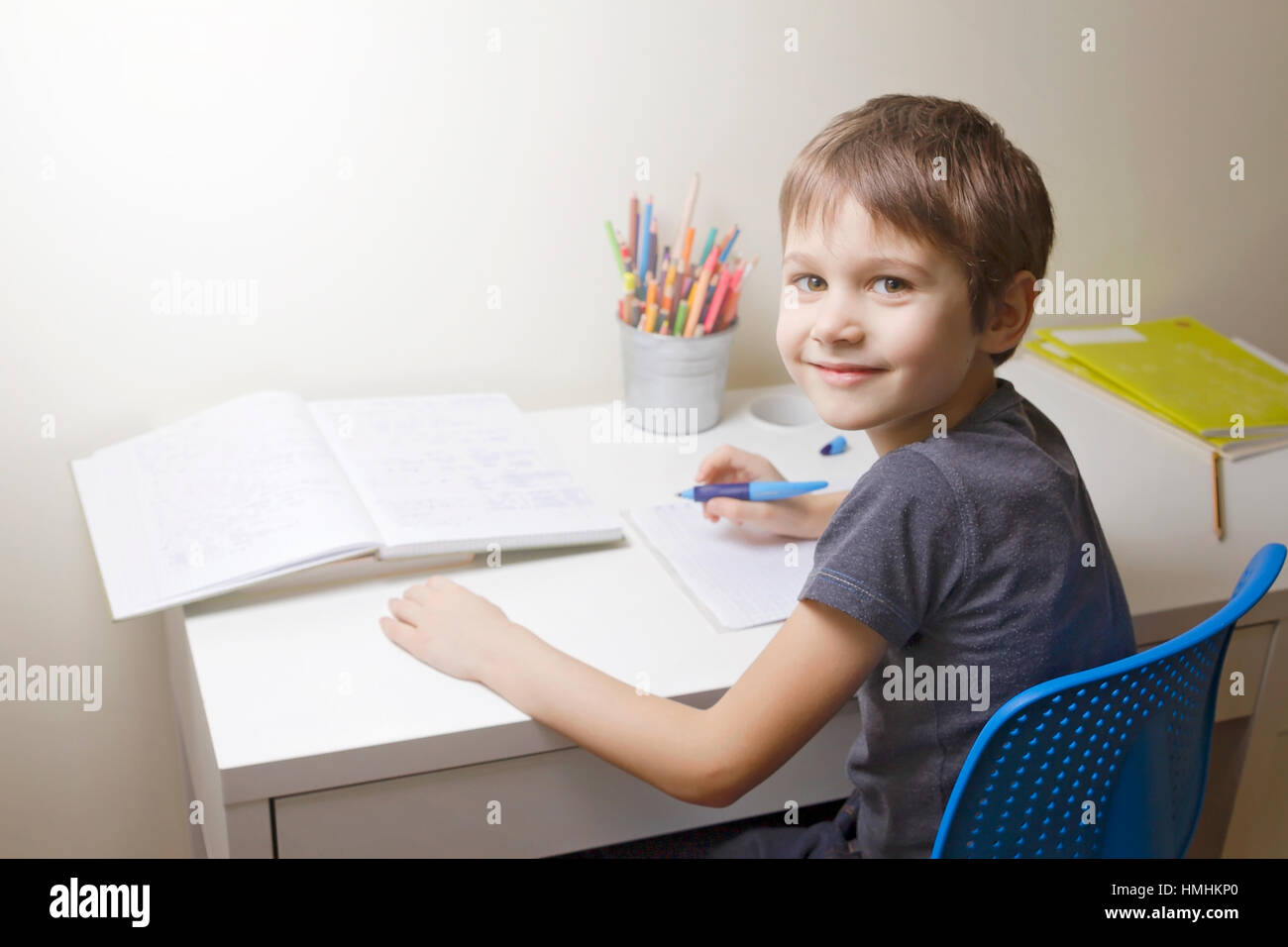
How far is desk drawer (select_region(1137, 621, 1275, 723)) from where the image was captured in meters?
1.08

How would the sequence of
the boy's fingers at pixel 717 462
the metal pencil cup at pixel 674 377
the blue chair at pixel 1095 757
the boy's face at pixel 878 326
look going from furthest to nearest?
1. the metal pencil cup at pixel 674 377
2. the boy's fingers at pixel 717 462
3. the boy's face at pixel 878 326
4. the blue chair at pixel 1095 757

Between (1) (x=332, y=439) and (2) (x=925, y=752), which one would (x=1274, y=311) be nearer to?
(2) (x=925, y=752)

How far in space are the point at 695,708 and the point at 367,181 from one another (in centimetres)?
67

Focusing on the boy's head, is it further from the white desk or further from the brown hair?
the white desk

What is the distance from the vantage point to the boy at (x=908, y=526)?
31.1 inches

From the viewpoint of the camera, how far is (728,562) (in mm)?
1070

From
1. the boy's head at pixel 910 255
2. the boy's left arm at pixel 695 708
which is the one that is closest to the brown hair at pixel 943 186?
the boy's head at pixel 910 255

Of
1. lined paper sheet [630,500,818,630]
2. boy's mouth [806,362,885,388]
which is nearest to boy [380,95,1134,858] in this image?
boy's mouth [806,362,885,388]

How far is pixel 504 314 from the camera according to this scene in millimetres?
1351

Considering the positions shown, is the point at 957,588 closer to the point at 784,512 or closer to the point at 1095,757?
the point at 1095,757

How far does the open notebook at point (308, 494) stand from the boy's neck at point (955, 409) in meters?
0.29

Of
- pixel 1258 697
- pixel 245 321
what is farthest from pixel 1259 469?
pixel 245 321

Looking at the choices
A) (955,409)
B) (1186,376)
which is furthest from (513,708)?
(1186,376)

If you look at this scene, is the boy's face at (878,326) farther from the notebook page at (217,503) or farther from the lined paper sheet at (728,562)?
the notebook page at (217,503)
